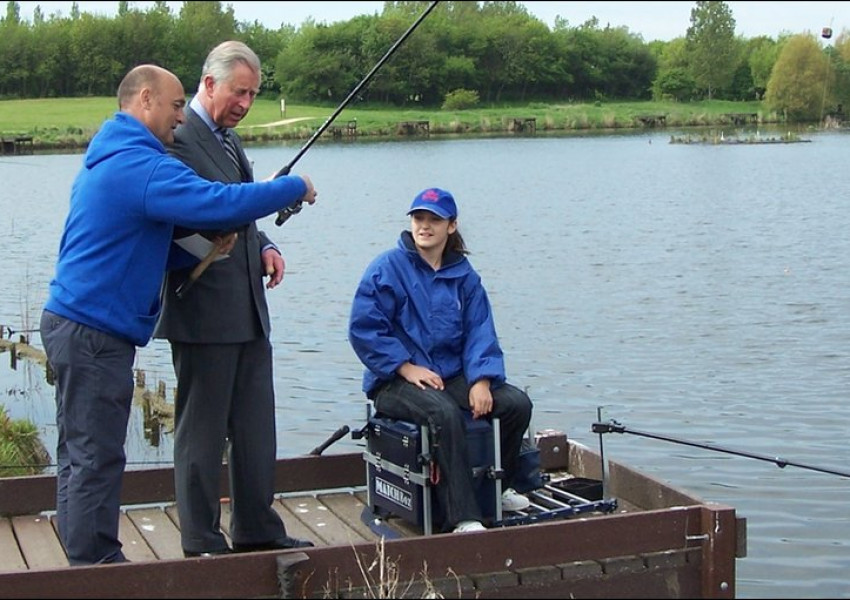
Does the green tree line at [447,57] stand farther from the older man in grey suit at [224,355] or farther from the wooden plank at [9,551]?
the wooden plank at [9,551]

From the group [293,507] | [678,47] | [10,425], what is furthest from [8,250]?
[678,47]

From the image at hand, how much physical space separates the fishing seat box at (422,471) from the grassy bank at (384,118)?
5.46 m

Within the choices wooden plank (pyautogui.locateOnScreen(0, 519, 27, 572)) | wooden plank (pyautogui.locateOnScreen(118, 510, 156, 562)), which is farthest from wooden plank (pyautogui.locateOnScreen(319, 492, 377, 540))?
wooden plank (pyautogui.locateOnScreen(0, 519, 27, 572))

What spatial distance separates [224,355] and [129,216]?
75 centimetres

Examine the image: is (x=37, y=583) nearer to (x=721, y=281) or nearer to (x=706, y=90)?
(x=721, y=281)

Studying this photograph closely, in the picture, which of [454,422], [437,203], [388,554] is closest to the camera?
[388,554]

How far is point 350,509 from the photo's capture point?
636 cm

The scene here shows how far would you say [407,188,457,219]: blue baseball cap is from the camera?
591 centimetres

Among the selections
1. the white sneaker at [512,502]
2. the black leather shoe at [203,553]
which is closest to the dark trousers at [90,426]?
the black leather shoe at [203,553]

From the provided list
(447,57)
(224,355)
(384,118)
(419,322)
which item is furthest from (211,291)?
(384,118)

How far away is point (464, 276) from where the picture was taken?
6.01 meters

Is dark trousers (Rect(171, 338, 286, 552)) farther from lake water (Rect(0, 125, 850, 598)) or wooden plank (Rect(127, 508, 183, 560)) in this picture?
lake water (Rect(0, 125, 850, 598))

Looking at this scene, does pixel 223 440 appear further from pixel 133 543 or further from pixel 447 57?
pixel 447 57

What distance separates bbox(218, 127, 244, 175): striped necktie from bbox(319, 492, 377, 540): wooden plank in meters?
1.71
